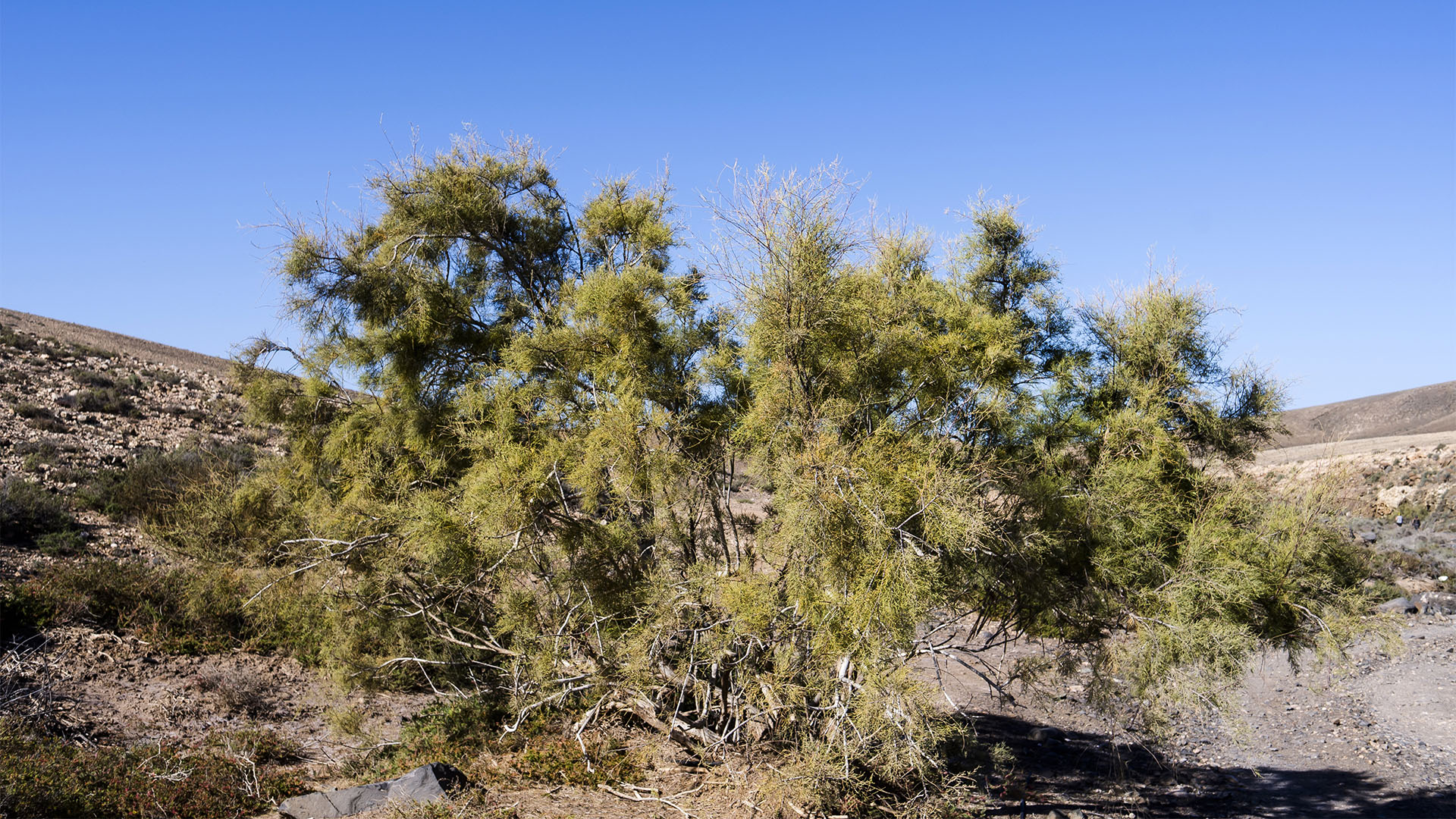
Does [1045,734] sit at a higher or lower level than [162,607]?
lower

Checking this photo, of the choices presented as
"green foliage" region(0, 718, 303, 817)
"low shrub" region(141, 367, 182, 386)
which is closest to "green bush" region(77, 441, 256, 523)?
"green foliage" region(0, 718, 303, 817)

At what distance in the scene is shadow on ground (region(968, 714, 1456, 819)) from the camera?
9891 millimetres

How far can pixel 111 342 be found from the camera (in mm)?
38062

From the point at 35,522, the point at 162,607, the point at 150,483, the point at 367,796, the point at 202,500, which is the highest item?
the point at 150,483

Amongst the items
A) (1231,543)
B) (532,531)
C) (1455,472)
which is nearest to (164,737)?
(532,531)

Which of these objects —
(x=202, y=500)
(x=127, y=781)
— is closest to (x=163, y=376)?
(x=202, y=500)

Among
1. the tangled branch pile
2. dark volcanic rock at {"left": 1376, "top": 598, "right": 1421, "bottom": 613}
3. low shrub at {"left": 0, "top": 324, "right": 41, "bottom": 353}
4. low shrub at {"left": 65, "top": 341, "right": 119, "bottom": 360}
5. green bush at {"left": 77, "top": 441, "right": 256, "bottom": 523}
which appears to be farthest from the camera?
low shrub at {"left": 65, "top": 341, "right": 119, "bottom": 360}

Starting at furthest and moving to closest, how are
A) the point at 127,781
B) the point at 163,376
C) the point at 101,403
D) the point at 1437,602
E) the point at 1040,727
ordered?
the point at 163,376, the point at 101,403, the point at 1437,602, the point at 1040,727, the point at 127,781

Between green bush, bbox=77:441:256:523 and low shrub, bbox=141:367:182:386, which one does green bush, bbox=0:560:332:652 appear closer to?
green bush, bbox=77:441:256:523

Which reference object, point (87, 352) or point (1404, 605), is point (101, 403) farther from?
point (1404, 605)

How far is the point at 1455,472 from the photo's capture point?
31.3 metres

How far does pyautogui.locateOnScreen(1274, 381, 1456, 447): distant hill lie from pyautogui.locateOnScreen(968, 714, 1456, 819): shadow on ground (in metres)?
55.5

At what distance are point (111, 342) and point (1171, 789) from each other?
43.9m

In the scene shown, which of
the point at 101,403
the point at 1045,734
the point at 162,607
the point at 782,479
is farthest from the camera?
the point at 101,403
